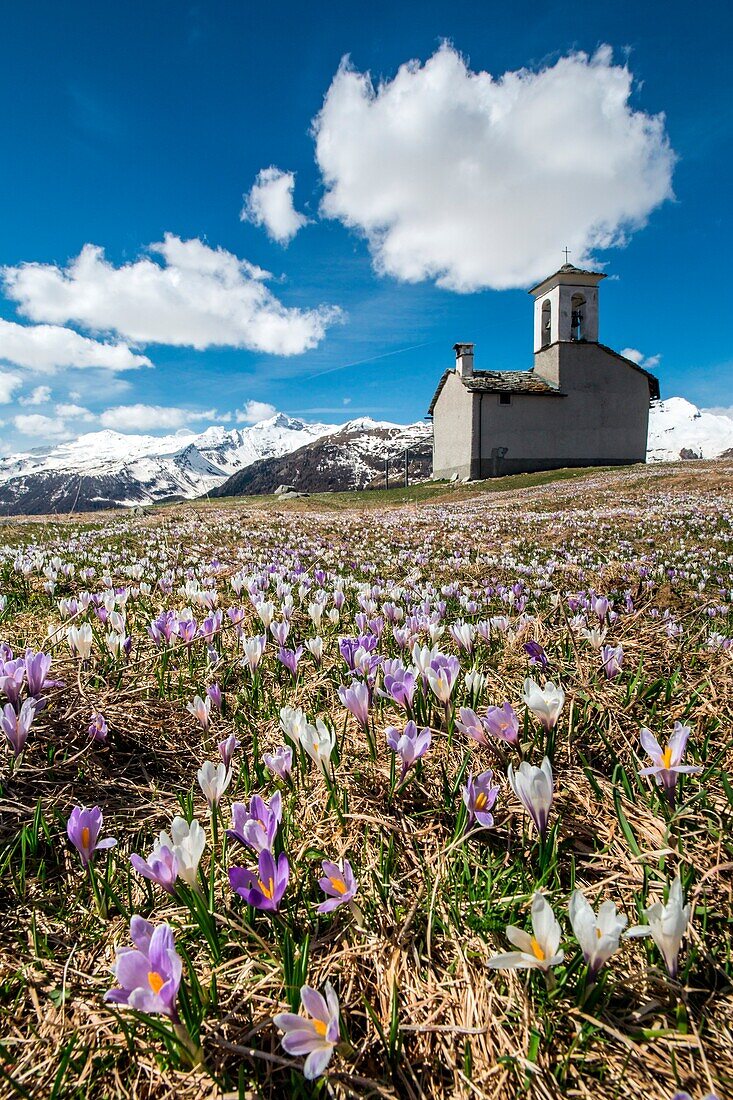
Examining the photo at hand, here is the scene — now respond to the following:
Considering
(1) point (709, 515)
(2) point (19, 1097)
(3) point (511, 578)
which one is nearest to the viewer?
(2) point (19, 1097)

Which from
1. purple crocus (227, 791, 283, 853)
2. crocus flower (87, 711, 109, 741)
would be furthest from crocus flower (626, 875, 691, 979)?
crocus flower (87, 711, 109, 741)

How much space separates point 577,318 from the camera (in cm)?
4772

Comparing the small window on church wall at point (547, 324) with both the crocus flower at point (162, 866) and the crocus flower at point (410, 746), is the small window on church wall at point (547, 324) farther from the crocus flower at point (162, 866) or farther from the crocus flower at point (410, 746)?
the crocus flower at point (162, 866)

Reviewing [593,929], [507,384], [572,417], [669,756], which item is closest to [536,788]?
[593,929]

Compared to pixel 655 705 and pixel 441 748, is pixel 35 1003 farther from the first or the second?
pixel 655 705

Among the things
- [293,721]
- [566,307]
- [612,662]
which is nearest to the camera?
[293,721]

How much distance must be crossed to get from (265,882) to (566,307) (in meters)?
53.0

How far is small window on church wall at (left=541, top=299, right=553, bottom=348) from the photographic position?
1871 inches

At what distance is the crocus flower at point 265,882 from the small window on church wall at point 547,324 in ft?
175

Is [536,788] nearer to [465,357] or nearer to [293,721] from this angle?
[293,721]

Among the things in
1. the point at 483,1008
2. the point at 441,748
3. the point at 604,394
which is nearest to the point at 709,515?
the point at 441,748

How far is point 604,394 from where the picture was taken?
4806 cm

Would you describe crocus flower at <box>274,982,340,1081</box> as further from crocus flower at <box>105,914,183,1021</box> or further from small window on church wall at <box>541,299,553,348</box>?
small window on church wall at <box>541,299,553,348</box>

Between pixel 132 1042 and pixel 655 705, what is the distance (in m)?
2.47
